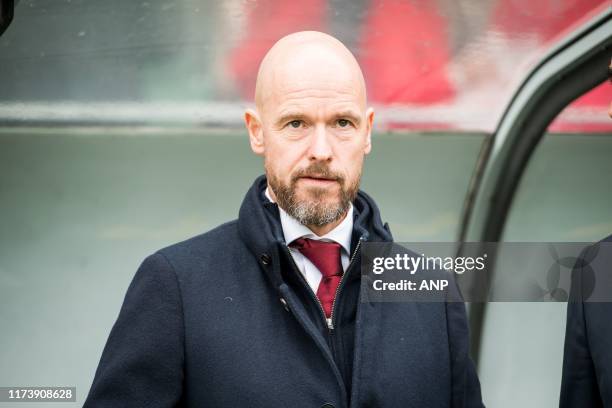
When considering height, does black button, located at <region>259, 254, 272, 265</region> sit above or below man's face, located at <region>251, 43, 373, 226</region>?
below

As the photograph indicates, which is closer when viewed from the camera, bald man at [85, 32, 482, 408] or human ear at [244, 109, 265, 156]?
bald man at [85, 32, 482, 408]

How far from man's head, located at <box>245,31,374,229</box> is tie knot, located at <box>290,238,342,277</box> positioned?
5cm

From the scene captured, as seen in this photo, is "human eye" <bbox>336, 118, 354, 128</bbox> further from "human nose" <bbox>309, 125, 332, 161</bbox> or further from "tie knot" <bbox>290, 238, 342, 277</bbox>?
"tie knot" <bbox>290, 238, 342, 277</bbox>

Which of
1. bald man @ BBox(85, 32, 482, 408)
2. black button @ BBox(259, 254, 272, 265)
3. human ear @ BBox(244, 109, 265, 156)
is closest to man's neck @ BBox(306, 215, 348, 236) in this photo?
bald man @ BBox(85, 32, 482, 408)

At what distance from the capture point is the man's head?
8.41 ft

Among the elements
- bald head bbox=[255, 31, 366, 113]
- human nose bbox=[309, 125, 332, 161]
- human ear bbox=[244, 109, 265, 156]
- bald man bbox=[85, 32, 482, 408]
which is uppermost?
bald head bbox=[255, 31, 366, 113]

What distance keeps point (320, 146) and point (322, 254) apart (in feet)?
0.94

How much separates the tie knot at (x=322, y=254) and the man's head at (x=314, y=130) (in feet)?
0.16

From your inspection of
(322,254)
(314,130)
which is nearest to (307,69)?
(314,130)

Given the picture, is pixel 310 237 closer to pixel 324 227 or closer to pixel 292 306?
pixel 324 227

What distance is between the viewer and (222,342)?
2516 millimetres

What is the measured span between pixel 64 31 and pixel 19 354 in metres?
1.37

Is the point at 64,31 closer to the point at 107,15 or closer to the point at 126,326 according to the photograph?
the point at 107,15

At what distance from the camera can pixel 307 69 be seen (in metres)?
2.59
